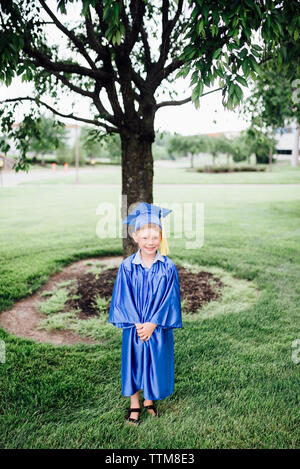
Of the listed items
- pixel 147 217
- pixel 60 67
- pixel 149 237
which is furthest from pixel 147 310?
pixel 60 67

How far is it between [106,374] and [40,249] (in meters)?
4.86

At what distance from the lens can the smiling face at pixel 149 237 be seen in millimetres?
2627

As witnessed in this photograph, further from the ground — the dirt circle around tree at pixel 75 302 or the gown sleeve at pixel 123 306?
the gown sleeve at pixel 123 306

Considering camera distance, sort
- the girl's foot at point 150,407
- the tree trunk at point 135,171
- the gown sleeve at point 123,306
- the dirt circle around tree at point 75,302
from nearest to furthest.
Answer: the gown sleeve at point 123,306
the girl's foot at point 150,407
the dirt circle around tree at point 75,302
the tree trunk at point 135,171

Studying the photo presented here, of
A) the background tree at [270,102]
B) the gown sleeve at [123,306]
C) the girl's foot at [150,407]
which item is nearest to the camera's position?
the gown sleeve at [123,306]

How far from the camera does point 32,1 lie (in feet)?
13.6

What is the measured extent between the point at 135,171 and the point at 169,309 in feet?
8.45

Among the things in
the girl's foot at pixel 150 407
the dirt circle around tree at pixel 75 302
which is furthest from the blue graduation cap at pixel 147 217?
the dirt circle around tree at pixel 75 302

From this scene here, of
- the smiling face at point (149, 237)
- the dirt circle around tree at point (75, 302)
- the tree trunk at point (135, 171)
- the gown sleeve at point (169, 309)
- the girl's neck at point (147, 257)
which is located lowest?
the dirt circle around tree at point (75, 302)

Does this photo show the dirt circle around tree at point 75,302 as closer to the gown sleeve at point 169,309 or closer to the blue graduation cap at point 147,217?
the gown sleeve at point 169,309

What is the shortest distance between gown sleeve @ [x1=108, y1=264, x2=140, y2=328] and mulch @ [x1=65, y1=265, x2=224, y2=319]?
1894 mm

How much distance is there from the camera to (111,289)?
5234mm

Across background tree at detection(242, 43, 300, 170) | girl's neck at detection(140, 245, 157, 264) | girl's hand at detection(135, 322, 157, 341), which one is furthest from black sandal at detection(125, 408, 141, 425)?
background tree at detection(242, 43, 300, 170)
